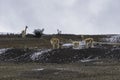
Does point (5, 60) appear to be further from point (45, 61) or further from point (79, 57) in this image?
point (79, 57)

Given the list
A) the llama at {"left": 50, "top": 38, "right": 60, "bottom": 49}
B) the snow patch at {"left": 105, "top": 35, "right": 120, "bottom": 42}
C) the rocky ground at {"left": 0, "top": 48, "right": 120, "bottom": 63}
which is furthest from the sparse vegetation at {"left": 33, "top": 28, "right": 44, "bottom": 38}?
the rocky ground at {"left": 0, "top": 48, "right": 120, "bottom": 63}

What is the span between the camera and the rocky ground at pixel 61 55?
135ft

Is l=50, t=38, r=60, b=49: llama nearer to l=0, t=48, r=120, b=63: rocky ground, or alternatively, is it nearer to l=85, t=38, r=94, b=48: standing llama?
l=85, t=38, r=94, b=48: standing llama

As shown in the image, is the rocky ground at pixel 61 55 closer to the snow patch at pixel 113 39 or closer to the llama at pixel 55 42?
the llama at pixel 55 42

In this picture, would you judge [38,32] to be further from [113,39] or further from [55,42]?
[55,42]

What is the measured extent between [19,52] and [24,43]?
12093 mm

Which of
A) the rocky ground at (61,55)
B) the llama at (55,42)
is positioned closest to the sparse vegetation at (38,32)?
the llama at (55,42)

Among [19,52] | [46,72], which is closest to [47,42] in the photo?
[19,52]

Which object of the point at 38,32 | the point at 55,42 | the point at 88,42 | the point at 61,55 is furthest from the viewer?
the point at 38,32

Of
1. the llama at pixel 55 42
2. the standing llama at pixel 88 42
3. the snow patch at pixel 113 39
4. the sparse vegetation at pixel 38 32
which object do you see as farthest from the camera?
the sparse vegetation at pixel 38 32

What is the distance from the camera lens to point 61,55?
42062mm

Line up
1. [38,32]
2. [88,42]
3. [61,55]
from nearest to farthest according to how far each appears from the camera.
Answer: [61,55] → [88,42] → [38,32]

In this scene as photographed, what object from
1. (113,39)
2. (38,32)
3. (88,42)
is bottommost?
(113,39)

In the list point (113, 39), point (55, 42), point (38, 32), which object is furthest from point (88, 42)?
point (38, 32)
